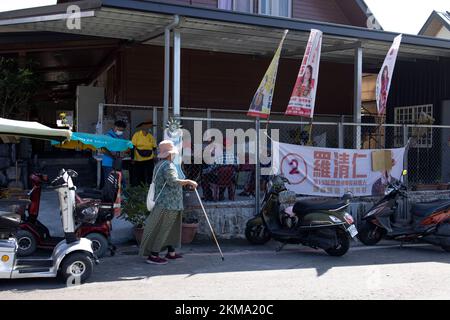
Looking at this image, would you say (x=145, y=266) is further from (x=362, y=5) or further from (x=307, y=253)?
(x=362, y=5)

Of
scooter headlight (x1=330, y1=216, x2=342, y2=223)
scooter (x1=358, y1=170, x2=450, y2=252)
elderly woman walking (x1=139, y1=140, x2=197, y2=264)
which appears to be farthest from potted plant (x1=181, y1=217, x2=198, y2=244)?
scooter (x1=358, y1=170, x2=450, y2=252)

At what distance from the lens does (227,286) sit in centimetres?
604

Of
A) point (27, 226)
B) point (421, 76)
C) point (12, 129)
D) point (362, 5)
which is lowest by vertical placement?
point (27, 226)

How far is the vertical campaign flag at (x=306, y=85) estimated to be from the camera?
10.0 metres

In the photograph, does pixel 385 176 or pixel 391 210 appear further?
pixel 385 176

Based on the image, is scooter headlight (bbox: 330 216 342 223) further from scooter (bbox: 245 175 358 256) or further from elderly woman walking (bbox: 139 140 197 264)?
elderly woman walking (bbox: 139 140 197 264)

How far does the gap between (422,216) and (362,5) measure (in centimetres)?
977

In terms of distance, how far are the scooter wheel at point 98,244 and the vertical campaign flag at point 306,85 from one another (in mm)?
4495

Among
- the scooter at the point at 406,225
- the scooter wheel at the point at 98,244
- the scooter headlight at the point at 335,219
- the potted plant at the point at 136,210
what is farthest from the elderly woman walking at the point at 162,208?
the scooter at the point at 406,225

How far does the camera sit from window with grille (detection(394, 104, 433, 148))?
14754 mm

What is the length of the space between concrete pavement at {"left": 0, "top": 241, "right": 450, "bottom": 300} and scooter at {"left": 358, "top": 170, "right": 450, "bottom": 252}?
0.84 feet

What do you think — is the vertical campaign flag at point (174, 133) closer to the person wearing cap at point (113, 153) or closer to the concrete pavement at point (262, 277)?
the person wearing cap at point (113, 153)

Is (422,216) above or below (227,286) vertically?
above
